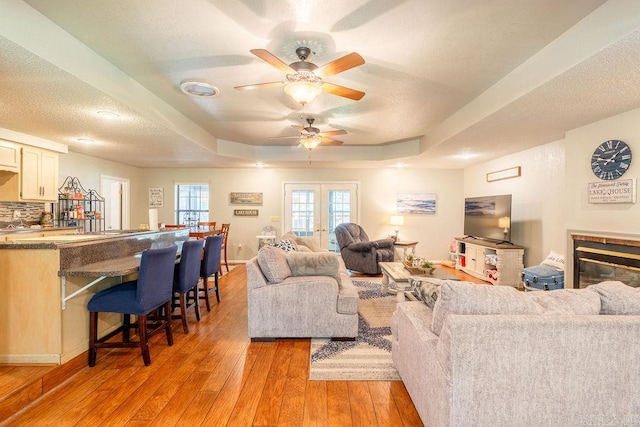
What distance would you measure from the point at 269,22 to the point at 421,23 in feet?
3.61

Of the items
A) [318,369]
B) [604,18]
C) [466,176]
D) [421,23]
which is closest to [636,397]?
[318,369]

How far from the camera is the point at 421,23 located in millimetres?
2135

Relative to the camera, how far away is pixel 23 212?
4.66 meters

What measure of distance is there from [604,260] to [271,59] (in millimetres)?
4054

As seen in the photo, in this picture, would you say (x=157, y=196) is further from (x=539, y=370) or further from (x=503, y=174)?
(x=539, y=370)

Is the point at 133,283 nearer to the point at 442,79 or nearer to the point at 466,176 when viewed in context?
the point at 442,79

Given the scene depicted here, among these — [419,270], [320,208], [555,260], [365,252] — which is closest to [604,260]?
[555,260]

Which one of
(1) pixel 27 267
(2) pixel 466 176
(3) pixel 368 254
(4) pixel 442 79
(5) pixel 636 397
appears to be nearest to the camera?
(5) pixel 636 397

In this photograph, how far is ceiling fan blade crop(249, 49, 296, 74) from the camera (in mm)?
2019

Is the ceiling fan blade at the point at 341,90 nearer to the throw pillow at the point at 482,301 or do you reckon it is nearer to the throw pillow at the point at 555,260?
the throw pillow at the point at 482,301

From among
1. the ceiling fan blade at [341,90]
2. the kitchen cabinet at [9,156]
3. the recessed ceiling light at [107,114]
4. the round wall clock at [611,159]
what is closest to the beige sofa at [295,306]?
the ceiling fan blade at [341,90]

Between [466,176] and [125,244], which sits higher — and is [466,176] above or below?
above

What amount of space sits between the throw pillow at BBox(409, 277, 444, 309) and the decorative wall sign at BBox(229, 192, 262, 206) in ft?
18.3

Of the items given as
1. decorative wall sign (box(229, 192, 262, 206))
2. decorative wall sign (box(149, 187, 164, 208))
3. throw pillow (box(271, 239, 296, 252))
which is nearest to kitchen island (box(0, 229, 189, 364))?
throw pillow (box(271, 239, 296, 252))
